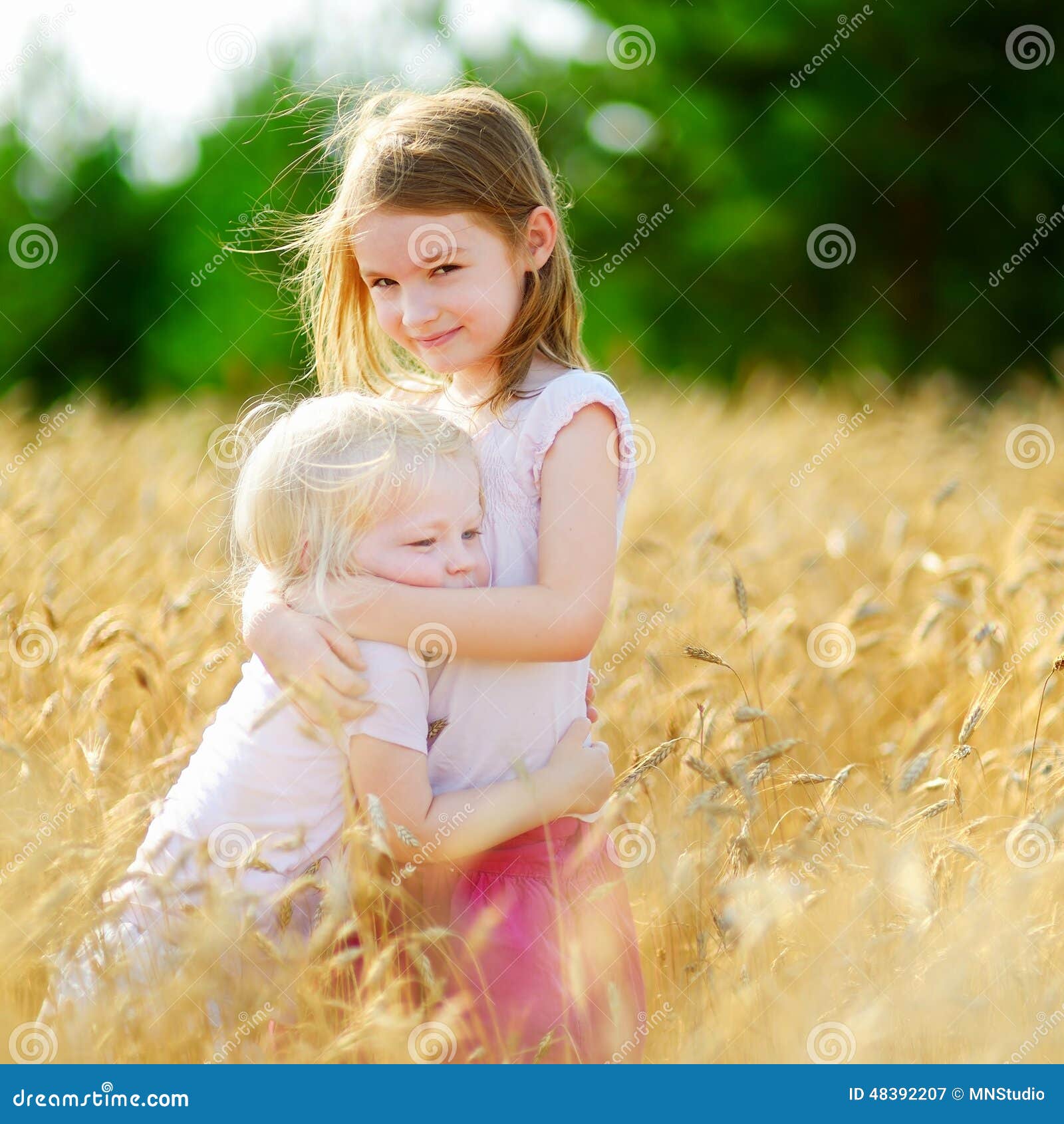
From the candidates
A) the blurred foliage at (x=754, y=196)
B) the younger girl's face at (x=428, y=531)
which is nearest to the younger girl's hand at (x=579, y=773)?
the younger girl's face at (x=428, y=531)

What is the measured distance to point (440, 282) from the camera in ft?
5.70

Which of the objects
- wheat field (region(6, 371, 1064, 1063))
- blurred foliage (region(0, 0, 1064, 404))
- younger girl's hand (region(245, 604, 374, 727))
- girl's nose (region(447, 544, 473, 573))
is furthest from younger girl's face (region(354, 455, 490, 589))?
blurred foliage (region(0, 0, 1064, 404))

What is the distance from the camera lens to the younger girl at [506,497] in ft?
5.12

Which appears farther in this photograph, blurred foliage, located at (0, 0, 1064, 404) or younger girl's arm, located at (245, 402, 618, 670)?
blurred foliage, located at (0, 0, 1064, 404)

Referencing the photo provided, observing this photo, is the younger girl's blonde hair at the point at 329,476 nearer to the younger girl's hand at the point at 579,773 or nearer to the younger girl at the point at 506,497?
the younger girl at the point at 506,497

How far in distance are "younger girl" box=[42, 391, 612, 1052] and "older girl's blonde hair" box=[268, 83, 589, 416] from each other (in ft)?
0.87

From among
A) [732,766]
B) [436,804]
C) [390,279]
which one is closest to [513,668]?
[436,804]

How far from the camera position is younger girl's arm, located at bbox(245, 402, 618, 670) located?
1565mm

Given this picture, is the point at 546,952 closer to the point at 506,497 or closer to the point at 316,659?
the point at 316,659

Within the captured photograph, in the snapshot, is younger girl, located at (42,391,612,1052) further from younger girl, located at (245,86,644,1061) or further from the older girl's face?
the older girl's face

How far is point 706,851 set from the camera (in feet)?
4.83

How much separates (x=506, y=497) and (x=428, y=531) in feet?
0.57

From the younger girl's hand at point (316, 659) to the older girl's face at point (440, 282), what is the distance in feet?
1.54

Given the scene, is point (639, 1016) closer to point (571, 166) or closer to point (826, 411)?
point (826, 411)
